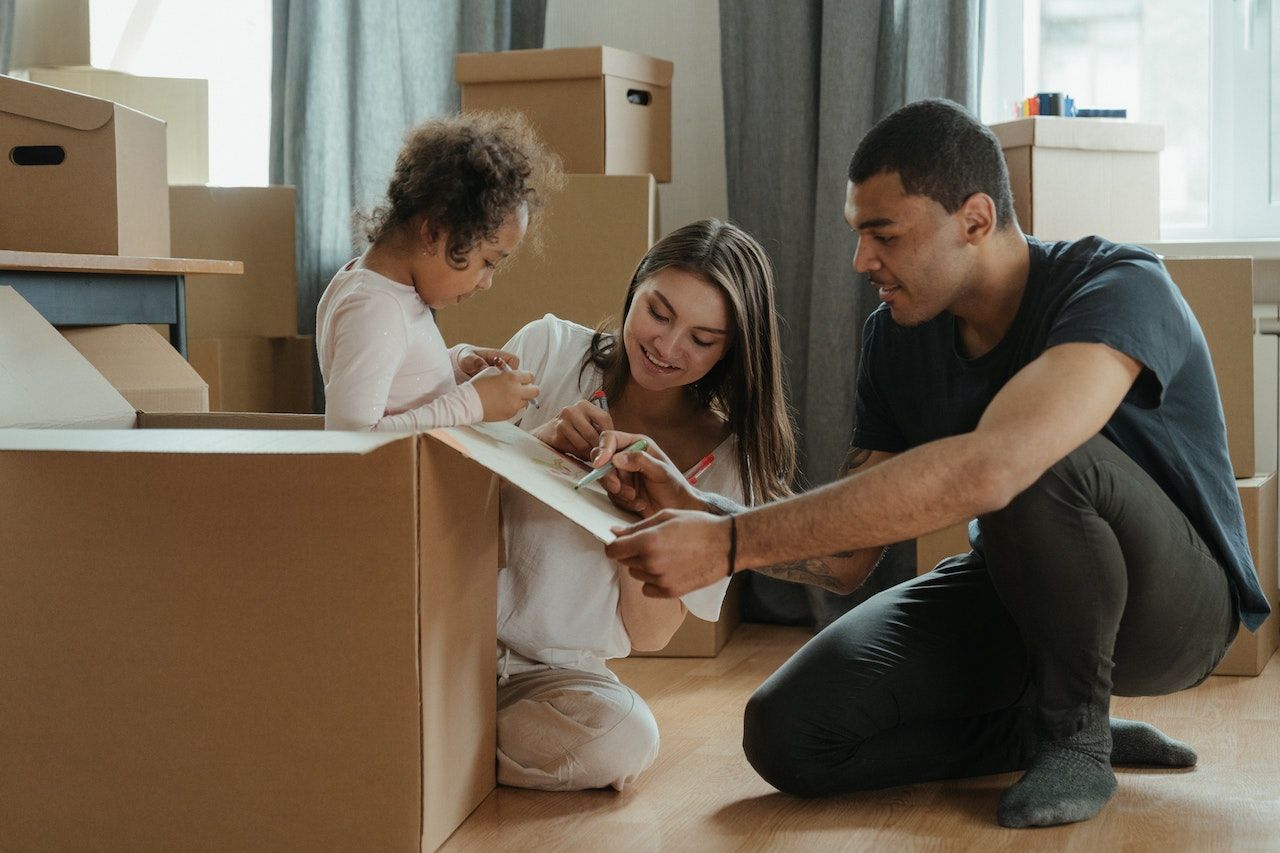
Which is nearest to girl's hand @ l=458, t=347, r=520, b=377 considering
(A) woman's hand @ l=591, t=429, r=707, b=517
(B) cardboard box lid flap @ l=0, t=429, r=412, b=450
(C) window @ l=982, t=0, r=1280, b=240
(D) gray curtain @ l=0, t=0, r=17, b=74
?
(A) woman's hand @ l=591, t=429, r=707, b=517

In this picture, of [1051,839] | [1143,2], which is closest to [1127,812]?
[1051,839]

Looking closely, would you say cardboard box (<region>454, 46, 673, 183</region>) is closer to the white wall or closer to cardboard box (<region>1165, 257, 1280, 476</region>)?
the white wall

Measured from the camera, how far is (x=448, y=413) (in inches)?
56.7

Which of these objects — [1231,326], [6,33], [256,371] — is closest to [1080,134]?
[1231,326]

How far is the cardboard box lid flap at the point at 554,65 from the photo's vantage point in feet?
7.97

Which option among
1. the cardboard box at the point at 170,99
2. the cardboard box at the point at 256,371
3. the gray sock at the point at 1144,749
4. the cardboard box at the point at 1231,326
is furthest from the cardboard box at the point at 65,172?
the cardboard box at the point at 1231,326

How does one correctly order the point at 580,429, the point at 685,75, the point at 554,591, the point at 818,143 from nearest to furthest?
the point at 580,429 → the point at 554,591 → the point at 818,143 → the point at 685,75

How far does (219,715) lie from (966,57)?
6.36 feet

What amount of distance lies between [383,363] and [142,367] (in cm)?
64

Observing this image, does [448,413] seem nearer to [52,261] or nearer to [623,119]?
[52,261]

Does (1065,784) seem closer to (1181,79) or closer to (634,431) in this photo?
(634,431)

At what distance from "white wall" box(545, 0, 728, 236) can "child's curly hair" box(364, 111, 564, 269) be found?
1279 millimetres

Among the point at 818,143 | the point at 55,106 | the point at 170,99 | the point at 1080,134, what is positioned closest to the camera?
the point at 55,106

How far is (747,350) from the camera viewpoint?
1665 mm
